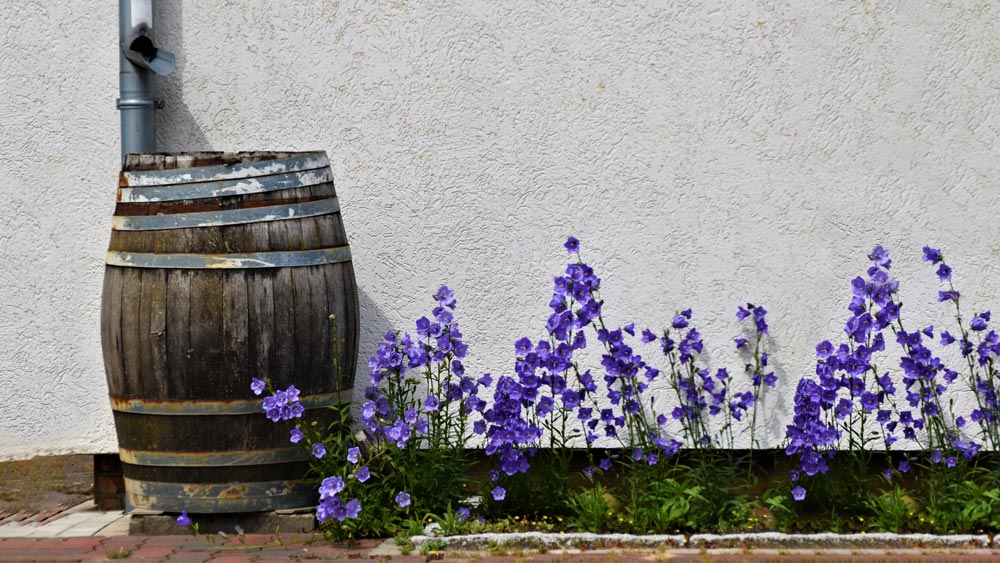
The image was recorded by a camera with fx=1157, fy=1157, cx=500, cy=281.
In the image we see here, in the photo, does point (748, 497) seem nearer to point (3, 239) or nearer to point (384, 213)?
point (384, 213)

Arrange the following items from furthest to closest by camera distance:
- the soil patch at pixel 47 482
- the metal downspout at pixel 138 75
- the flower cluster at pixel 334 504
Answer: the soil patch at pixel 47 482
the metal downspout at pixel 138 75
the flower cluster at pixel 334 504

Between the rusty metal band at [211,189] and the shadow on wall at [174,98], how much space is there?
0.56 meters

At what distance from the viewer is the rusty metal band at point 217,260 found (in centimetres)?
380

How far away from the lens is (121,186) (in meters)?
3.92

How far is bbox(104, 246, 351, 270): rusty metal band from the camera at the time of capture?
12.5ft

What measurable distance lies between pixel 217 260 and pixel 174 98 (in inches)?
37.2

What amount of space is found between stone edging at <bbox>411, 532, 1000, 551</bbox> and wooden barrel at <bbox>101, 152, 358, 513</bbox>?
2.17ft

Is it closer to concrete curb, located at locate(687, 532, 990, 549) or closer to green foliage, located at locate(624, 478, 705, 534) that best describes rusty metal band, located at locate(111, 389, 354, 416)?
green foliage, located at locate(624, 478, 705, 534)

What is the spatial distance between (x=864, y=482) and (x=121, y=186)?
2.75m

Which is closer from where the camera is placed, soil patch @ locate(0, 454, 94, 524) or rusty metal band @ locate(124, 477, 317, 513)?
rusty metal band @ locate(124, 477, 317, 513)

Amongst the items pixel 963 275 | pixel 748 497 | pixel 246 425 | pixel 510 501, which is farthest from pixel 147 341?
pixel 963 275

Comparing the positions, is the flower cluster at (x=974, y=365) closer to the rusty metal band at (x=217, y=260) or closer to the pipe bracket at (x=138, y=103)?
the rusty metal band at (x=217, y=260)

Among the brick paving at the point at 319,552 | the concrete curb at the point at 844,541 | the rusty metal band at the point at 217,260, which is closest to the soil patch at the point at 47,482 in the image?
the brick paving at the point at 319,552

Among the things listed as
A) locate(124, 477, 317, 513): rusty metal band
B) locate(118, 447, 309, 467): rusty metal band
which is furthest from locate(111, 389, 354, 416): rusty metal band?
locate(124, 477, 317, 513): rusty metal band
